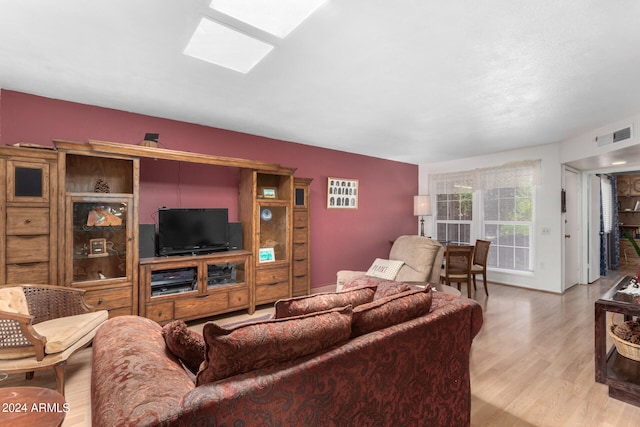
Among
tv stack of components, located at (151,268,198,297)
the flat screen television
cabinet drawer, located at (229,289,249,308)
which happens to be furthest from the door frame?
tv stack of components, located at (151,268,198,297)

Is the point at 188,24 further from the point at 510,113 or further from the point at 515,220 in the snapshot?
the point at 515,220

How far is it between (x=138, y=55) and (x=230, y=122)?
4.94ft

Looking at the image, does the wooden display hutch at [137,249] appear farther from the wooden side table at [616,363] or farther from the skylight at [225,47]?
the wooden side table at [616,363]

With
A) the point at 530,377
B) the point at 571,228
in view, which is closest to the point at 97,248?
the point at 530,377

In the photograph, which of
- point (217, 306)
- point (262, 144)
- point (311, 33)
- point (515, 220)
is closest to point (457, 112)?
point (311, 33)

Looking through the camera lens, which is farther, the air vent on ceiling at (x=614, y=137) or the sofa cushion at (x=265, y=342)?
the air vent on ceiling at (x=614, y=137)

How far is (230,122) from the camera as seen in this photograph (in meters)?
3.58

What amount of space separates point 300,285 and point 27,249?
9.32 ft

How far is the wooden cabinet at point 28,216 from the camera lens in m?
2.33

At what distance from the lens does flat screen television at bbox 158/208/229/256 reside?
3246 millimetres

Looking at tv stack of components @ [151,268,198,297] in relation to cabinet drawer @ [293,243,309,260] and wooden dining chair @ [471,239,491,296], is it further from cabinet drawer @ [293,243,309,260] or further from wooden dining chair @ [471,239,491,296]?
wooden dining chair @ [471,239,491,296]

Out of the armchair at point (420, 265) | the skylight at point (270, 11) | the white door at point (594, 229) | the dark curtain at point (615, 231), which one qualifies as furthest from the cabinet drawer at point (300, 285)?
the dark curtain at point (615, 231)

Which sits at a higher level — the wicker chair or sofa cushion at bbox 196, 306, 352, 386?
sofa cushion at bbox 196, 306, 352, 386

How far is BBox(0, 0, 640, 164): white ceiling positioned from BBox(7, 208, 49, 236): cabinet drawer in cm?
111
